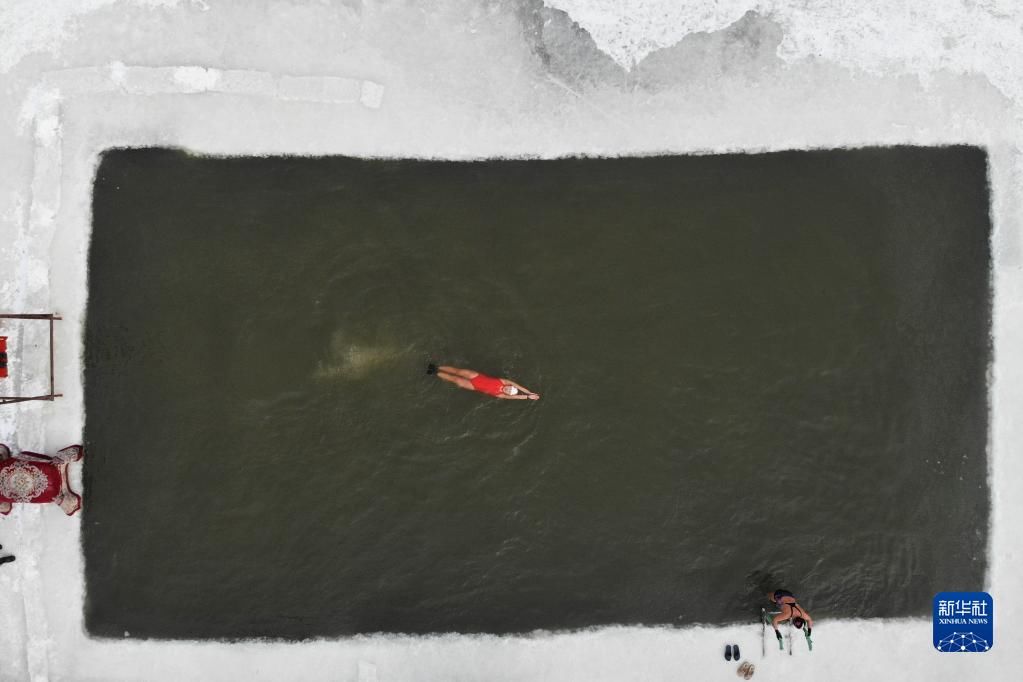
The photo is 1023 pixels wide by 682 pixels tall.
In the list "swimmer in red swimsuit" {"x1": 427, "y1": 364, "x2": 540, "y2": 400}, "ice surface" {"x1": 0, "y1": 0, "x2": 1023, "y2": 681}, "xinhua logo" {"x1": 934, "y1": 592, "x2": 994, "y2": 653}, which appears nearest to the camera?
"swimmer in red swimsuit" {"x1": 427, "y1": 364, "x2": 540, "y2": 400}

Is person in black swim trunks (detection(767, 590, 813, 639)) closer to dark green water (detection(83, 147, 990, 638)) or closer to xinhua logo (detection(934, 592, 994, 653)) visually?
dark green water (detection(83, 147, 990, 638))

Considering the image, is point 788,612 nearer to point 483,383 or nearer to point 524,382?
point 524,382

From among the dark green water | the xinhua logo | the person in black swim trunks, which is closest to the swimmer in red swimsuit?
the dark green water

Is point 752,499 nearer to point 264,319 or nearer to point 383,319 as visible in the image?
point 383,319

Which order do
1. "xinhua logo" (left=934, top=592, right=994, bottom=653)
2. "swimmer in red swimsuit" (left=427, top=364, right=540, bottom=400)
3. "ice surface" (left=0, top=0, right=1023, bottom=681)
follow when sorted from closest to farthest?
"swimmer in red swimsuit" (left=427, top=364, right=540, bottom=400) < "ice surface" (left=0, top=0, right=1023, bottom=681) < "xinhua logo" (left=934, top=592, right=994, bottom=653)

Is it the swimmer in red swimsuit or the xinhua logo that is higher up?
the swimmer in red swimsuit

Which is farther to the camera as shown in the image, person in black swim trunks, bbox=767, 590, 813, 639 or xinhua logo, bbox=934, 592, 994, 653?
xinhua logo, bbox=934, 592, 994, 653

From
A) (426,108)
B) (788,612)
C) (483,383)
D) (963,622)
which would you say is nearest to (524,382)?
(483,383)

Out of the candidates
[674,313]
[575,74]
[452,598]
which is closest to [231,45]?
[575,74]

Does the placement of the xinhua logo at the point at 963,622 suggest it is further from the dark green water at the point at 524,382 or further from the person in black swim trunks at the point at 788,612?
the person in black swim trunks at the point at 788,612
